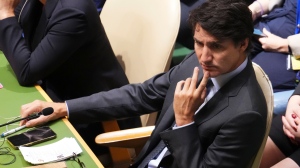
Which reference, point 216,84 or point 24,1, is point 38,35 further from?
point 216,84

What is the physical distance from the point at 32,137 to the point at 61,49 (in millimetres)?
434

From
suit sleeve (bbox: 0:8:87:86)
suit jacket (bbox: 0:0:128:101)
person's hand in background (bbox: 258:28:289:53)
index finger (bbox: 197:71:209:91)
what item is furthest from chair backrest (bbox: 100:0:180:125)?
person's hand in background (bbox: 258:28:289:53)

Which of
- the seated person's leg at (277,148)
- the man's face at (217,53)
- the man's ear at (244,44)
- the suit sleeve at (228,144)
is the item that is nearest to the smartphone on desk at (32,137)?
the suit sleeve at (228,144)

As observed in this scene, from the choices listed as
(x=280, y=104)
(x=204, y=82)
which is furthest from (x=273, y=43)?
(x=204, y=82)

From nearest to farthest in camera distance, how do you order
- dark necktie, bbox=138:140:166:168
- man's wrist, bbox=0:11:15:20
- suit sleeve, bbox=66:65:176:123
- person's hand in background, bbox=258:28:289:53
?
dark necktie, bbox=138:140:166:168, suit sleeve, bbox=66:65:176:123, man's wrist, bbox=0:11:15:20, person's hand in background, bbox=258:28:289:53

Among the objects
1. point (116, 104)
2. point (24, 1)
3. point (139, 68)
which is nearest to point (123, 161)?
point (116, 104)

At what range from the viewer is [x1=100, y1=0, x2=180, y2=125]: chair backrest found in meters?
1.96

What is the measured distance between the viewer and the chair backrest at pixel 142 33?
196 cm

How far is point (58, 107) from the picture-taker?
1731mm

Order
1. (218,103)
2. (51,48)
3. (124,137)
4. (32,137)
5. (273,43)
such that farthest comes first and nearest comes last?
(273,43) < (51,48) < (124,137) < (32,137) < (218,103)

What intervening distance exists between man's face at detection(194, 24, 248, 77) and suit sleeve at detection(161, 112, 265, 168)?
0.15m

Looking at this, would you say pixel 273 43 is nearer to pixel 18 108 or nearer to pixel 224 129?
pixel 224 129

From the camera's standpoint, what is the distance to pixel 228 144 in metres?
1.39

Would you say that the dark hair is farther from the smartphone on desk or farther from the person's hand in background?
the person's hand in background
